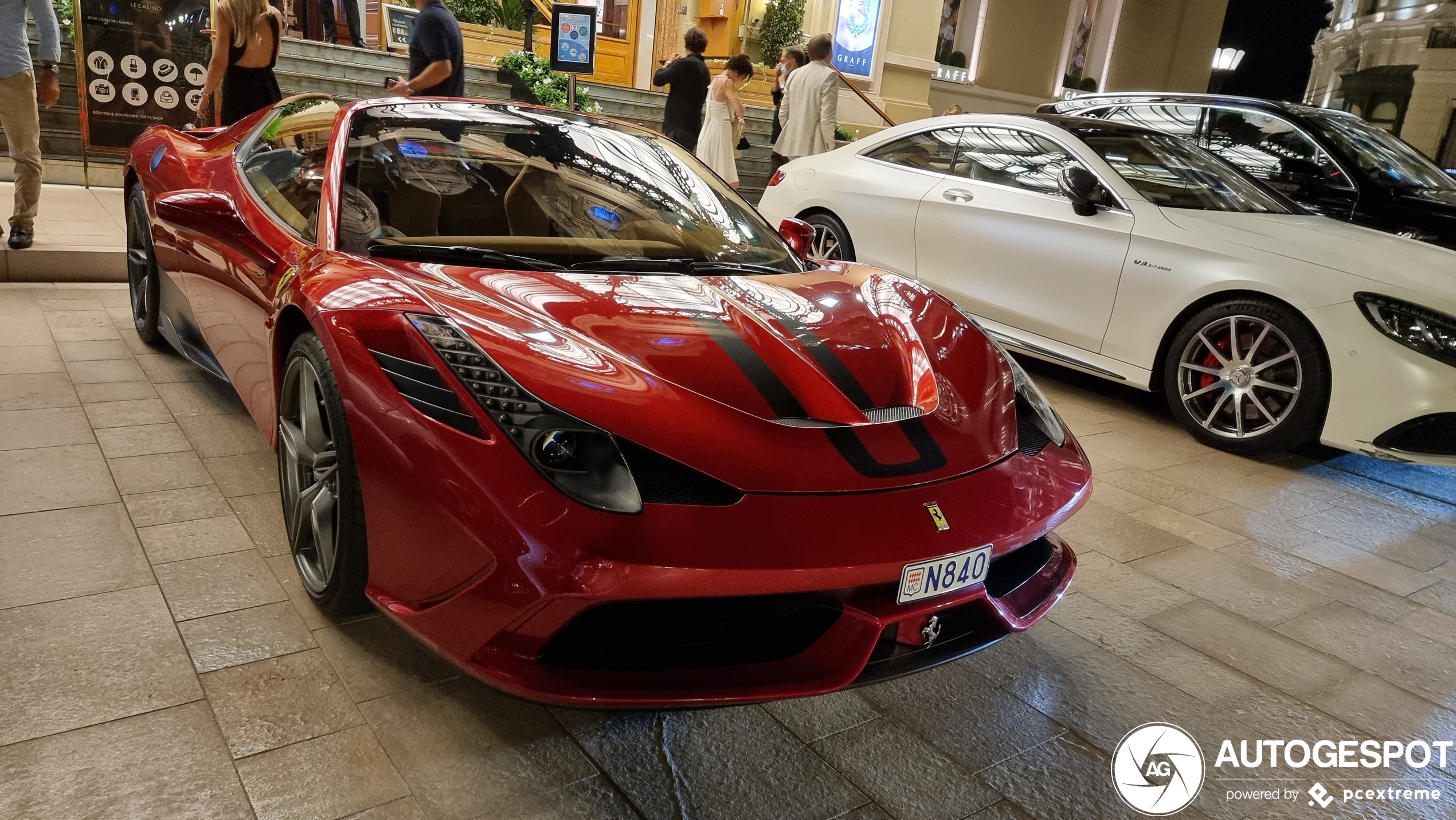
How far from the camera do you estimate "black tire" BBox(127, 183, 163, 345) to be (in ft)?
13.2

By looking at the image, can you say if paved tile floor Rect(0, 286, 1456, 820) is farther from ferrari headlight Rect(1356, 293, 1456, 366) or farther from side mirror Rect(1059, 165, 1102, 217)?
side mirror Rect(1059, 165, 1102, 217)

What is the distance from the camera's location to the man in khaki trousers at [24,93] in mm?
5418

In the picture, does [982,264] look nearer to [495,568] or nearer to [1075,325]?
[1075,325]

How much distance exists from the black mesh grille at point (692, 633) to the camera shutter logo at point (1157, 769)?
782 mm

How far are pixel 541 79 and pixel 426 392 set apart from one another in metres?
10.8

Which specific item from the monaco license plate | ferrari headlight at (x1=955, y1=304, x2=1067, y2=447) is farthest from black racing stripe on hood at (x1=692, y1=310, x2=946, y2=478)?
ferrari headlight at (x1=955, y1=304, x2=1067, y2=447)

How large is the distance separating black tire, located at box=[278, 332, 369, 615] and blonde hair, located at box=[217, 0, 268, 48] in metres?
4.06

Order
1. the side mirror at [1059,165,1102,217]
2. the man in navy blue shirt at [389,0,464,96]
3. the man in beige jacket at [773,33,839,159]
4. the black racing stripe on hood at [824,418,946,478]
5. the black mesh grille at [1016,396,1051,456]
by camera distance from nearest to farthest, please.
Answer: the black racing stripe on hood at [824,418,946,478], the black mesh grille at [1016,396,1051,456], the side mirror at [1059,165,1102,217], the man in navy blue shirt at [389,0,464,96], the man in beige jacket at [773,33,839,159]

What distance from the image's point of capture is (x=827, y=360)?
214 centimetres

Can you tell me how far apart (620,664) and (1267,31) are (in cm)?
2778

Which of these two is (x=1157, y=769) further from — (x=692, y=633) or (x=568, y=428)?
(x=568, y=428)

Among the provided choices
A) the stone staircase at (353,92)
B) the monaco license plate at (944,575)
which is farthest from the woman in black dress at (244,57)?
the monaco license plate at (944,575)

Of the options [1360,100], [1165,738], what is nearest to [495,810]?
[1165,738]

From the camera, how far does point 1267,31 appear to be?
24.1m
